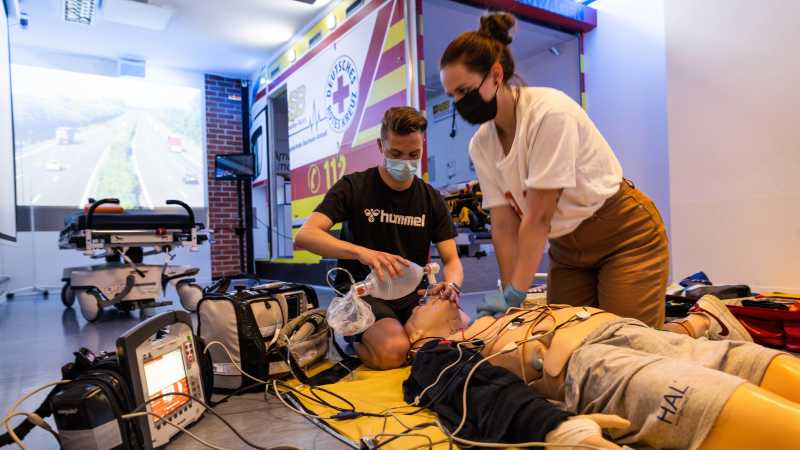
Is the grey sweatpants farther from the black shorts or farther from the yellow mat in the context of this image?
the black shorts

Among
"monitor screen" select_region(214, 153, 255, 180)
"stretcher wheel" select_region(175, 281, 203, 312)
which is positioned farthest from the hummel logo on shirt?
"monitor screen" select_region(214, 153, 255, 180)

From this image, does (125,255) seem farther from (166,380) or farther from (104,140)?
(104,140)

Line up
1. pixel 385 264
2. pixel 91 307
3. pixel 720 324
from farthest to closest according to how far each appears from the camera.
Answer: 1. pixel 91 307
2. pixel 720 324
3. pixel 385 264

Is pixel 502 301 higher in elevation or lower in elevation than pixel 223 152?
lower

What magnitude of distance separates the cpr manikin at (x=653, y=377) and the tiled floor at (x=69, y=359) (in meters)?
0.55

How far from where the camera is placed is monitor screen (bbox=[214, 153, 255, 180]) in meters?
7.14

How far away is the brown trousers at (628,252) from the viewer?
1.66 metres

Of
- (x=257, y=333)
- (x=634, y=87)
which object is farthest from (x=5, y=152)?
(x=634, y=87)

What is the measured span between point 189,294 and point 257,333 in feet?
8.77

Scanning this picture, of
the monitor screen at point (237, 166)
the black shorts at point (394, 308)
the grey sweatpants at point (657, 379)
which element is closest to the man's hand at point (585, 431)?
the grey sweatpants at point (657, 379)

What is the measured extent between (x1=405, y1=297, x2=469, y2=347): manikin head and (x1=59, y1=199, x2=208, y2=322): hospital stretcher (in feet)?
8.84

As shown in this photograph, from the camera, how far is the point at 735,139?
343 cm

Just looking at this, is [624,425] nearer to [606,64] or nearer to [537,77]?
[606,64]

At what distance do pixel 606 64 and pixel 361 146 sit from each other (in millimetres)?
2795
